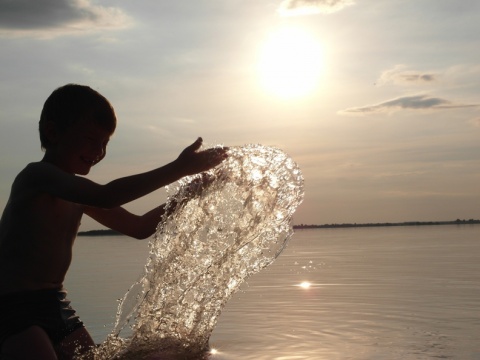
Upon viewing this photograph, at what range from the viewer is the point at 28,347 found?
3.80 metres

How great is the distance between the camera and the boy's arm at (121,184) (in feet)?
12.7

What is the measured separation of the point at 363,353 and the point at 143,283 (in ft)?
5.60

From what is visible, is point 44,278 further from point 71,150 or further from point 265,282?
point 265,282

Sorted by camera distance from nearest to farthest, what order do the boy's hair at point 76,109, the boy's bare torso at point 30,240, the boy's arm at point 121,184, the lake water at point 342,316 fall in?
the boy's arm at point 121,184
the boy's bare torso at point 30,240
the boy's hair at point 76,109
the lake water at point 342,316

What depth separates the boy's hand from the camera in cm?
392

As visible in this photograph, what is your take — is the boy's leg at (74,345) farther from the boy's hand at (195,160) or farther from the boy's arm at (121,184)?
the boy's hand at (195,160)

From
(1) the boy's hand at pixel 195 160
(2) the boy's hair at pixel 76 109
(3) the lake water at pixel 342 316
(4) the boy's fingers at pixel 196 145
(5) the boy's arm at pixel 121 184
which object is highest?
(2) the boy's hair at pixel 76 109

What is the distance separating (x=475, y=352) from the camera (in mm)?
5277

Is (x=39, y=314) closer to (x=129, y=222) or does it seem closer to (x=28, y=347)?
(x=28, y=347)

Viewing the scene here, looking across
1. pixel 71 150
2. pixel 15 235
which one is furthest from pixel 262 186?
pixel 15 235

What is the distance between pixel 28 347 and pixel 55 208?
80 cm

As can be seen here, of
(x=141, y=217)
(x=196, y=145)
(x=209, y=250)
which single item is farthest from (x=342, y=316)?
(x=196, y=145)

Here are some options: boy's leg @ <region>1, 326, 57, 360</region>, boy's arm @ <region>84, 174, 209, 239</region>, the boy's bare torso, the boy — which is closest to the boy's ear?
the boy

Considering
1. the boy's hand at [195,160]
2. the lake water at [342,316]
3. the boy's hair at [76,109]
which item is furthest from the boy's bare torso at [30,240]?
the lake water at [342,316]
